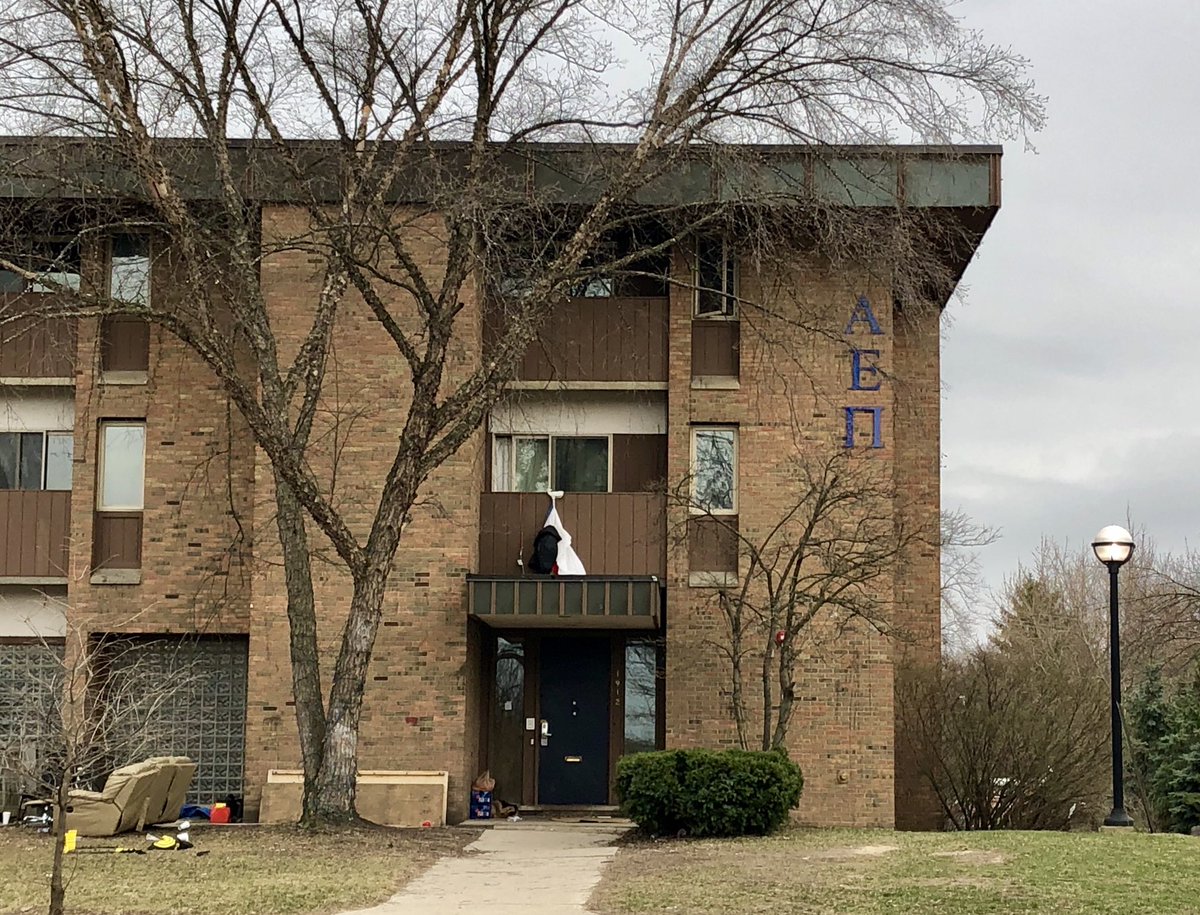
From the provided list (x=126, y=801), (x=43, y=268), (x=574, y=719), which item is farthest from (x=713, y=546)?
(x=43, y=268)

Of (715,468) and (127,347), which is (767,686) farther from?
(127,347)

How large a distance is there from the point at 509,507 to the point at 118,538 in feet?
18.9

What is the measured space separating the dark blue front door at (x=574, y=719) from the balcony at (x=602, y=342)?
4034 mm

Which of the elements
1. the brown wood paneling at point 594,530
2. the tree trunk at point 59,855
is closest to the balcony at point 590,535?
the brown wood paneling at point 594,530

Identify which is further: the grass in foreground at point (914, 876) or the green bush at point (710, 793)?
the green bush at point (710, 793)

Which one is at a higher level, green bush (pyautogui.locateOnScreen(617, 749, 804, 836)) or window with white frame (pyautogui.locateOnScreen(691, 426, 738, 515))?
A: window with white frame (pyautogui.locateOnScreen(691, 426, 738, 515))

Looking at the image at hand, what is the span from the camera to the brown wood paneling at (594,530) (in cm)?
2328

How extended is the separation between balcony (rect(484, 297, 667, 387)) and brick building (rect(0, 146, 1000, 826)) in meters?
0.04

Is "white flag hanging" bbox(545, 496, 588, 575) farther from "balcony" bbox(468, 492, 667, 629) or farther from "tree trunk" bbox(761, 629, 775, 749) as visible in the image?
"tree trunk" bbox(761, 629, 775, 749)

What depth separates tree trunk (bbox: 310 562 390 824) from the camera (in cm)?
1847

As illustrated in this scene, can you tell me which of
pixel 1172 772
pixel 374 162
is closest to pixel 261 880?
pixel 374 162

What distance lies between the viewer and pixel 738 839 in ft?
60.6

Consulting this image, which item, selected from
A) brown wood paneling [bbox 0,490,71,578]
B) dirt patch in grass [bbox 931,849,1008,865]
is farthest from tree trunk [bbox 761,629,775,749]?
brown wood paneling [bbox 0,490,71,578]

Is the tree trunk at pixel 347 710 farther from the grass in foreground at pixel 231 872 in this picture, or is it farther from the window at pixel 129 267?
the window at pixel 129 267
